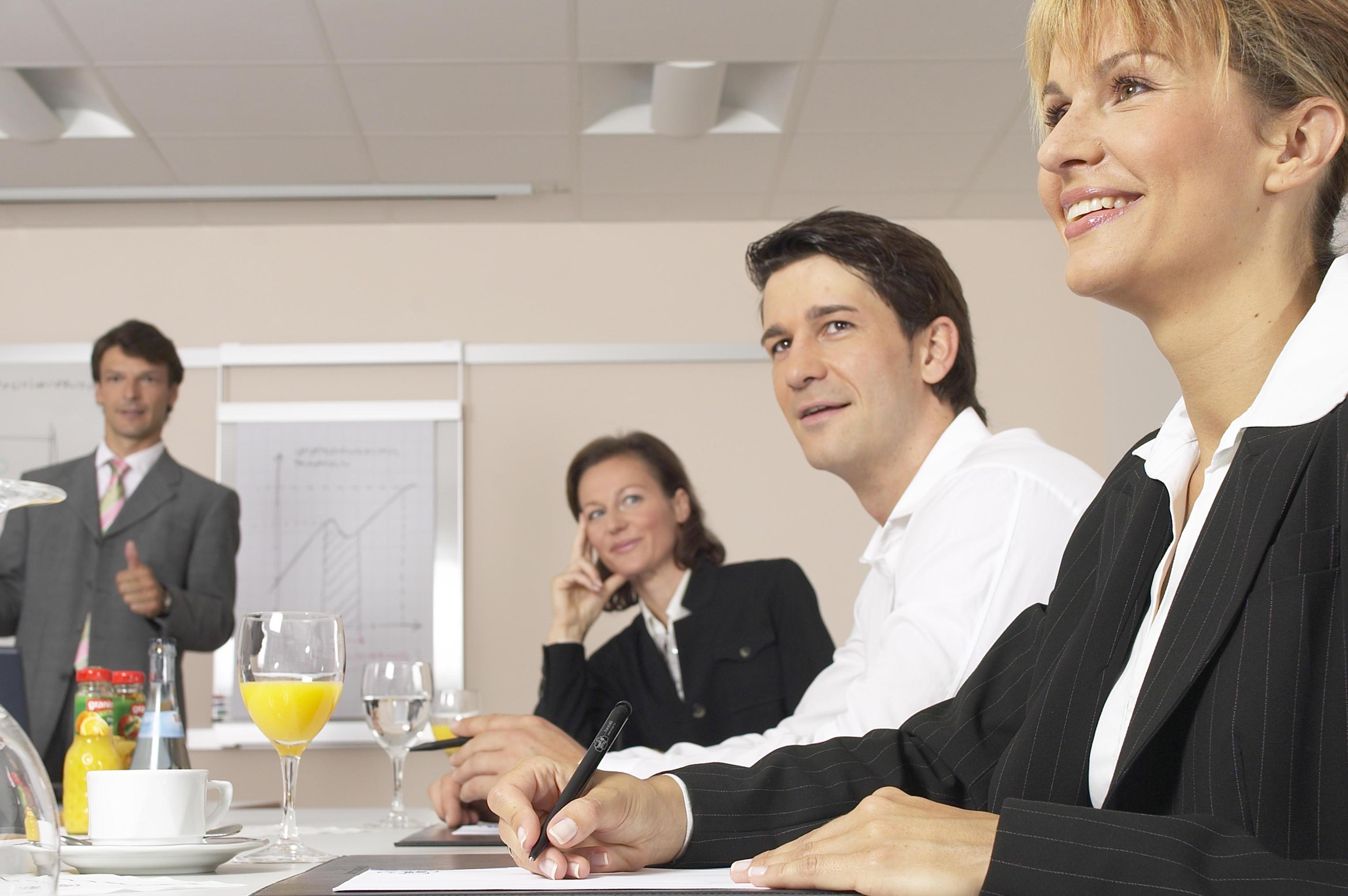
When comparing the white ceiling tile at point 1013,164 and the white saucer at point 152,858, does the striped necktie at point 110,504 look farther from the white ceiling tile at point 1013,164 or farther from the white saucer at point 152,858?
the white ceiling tile at point 1013,164

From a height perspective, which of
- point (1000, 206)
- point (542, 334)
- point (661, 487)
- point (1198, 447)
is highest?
point (1000, 206)

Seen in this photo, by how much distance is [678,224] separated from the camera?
4.81 m

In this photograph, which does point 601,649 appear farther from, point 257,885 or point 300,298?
point 300,298

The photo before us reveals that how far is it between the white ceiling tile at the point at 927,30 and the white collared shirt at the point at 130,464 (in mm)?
2287

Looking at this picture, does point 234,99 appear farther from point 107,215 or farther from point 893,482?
point 893,482

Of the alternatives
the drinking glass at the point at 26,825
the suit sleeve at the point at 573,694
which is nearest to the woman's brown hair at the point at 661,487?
the suit sleeve at the point at 573,694

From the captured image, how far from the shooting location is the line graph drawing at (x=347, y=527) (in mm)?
4457

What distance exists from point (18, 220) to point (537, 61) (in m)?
2.37

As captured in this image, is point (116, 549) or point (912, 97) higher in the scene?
point (912, 97)

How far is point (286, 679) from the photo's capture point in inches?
48.0

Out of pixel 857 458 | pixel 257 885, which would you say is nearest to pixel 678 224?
pixel 857 458

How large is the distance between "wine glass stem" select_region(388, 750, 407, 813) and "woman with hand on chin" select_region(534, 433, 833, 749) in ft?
2.55

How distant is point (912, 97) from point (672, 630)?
195cm

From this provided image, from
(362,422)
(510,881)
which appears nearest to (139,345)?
(362,422)
